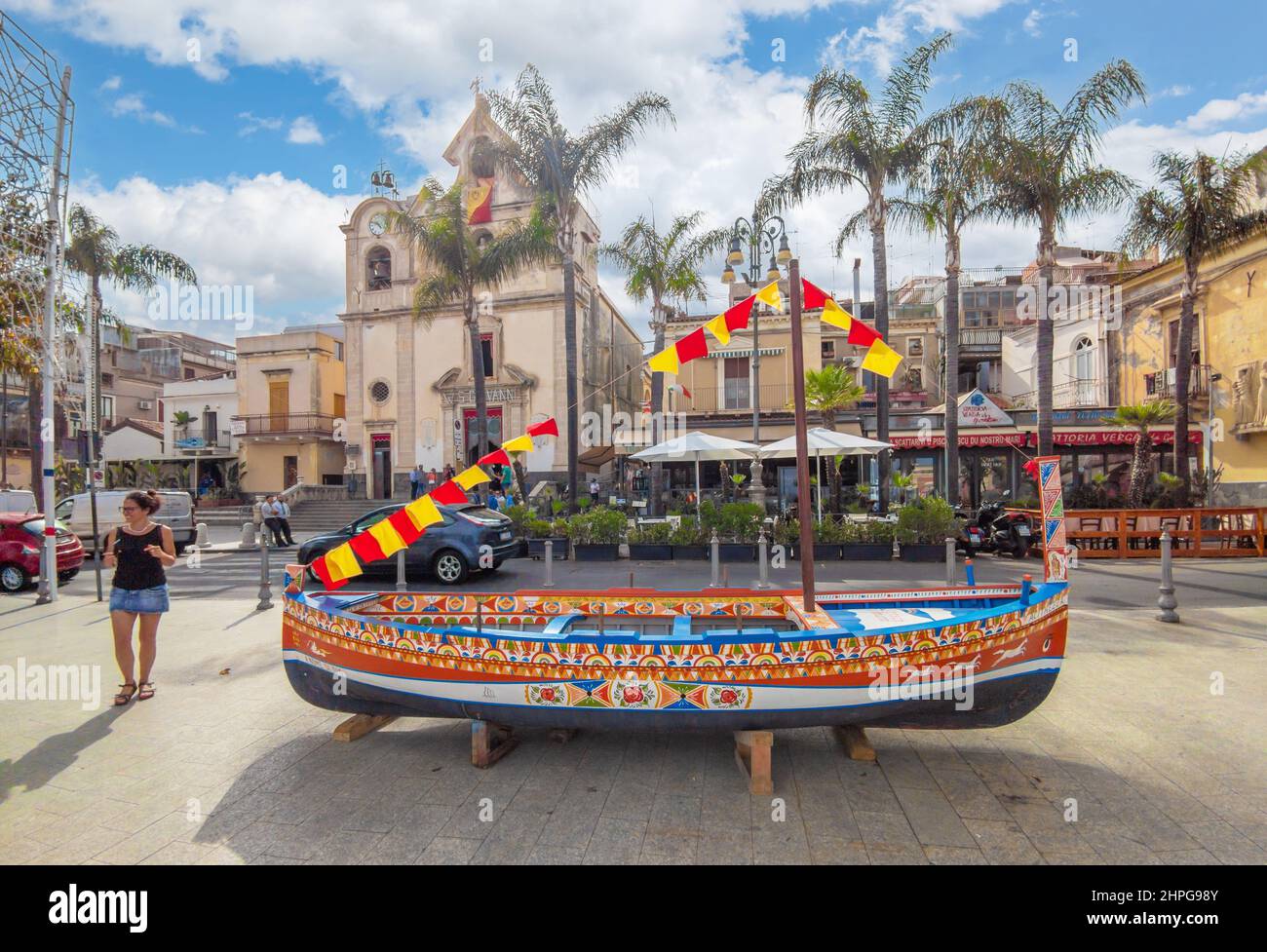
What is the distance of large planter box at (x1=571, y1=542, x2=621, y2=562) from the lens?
14828mm

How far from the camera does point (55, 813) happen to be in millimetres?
3797

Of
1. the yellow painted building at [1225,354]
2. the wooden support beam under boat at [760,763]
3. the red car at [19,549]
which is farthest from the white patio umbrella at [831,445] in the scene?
the red car at [19,549]

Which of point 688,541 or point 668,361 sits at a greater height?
point 668,361

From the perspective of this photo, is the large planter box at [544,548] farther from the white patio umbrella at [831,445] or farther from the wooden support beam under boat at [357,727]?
the wooden support beam under boat at [357,727]

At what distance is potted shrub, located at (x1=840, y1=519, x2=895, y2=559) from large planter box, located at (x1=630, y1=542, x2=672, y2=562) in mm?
3770

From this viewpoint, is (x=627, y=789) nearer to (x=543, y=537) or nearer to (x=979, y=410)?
(x=543, y=537)

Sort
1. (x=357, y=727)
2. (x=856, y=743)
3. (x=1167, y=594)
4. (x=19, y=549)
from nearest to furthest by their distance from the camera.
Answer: (x=856, y=743) → (x=357, y=727) → (x=1167, y=594) → (x=19, y=549)

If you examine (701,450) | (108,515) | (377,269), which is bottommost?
(108,515)

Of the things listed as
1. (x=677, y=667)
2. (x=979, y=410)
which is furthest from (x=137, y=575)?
(x=979, y=410)

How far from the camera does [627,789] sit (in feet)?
13.1

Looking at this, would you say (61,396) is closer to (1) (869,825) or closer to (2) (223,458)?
(1) (869,825)

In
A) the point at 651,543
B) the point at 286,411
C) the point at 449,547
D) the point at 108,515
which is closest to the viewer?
the point at 449,547

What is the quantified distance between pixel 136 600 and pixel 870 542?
12.6m

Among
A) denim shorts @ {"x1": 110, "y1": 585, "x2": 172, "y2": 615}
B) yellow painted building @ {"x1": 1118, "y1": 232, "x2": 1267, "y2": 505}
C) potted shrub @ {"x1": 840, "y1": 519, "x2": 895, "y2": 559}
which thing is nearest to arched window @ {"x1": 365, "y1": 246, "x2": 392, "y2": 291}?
potted shrub @ {"x1": 840, "y1": 519, "x2": 895, "y2": 559}
